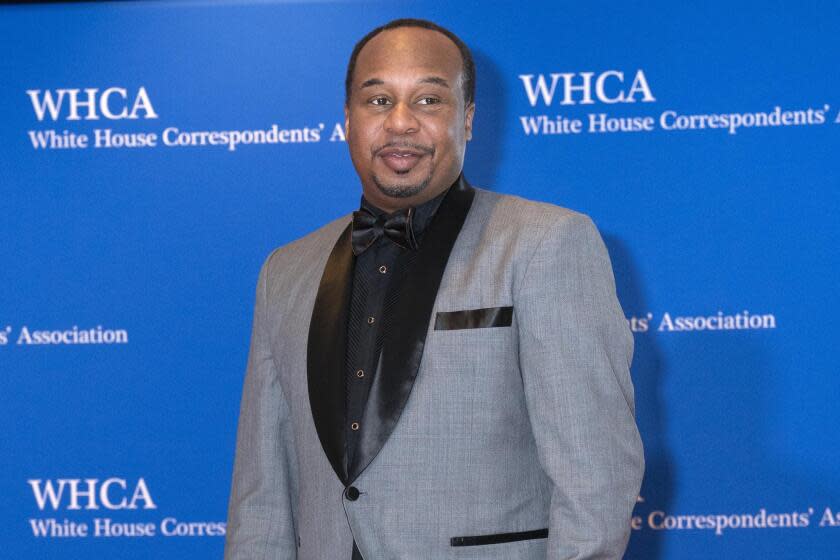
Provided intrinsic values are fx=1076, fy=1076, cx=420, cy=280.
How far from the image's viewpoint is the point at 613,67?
3209 mm

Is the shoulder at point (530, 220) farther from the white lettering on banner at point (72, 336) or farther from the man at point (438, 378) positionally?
the white lettering on banner at point (72, 336)

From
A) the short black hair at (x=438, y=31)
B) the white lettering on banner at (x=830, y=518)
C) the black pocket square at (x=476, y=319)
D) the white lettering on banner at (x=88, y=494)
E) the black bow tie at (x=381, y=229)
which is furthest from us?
the white lettering on banner at (x=88, y=494)

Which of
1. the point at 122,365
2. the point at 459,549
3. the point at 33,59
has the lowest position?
the point at 459,549

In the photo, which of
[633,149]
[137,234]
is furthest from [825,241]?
[137,234]

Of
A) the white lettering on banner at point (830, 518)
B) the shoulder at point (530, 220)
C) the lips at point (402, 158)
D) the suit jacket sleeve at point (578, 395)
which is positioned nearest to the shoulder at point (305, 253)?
the lips at point (402, 158)

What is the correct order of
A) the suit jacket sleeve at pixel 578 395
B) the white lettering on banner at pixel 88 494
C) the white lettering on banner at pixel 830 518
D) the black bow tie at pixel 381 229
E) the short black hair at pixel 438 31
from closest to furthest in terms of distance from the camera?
1. the suit jacket sleeve at pixel 578 395
2. the black bow tie at pixel 381 229
3. the short black hair at pixel 438 31
4. the white lettering on banner at pixel 830 518
5. the white lettering on banner at pixel 88 494

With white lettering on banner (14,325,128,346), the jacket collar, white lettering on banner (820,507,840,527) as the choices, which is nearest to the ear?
the jacket collar

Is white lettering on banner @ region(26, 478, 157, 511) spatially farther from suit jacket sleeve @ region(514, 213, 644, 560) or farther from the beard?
suit jacket sleeve @ region(514, 213, 644, 560)

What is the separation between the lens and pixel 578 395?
176cm

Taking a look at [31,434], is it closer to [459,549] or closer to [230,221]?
[230,221]

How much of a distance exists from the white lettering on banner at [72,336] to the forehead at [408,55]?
1.54 m

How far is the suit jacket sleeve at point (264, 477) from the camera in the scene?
208cm

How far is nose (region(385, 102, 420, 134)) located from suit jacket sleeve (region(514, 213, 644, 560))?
1.17 ft

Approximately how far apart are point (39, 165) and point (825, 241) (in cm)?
239
